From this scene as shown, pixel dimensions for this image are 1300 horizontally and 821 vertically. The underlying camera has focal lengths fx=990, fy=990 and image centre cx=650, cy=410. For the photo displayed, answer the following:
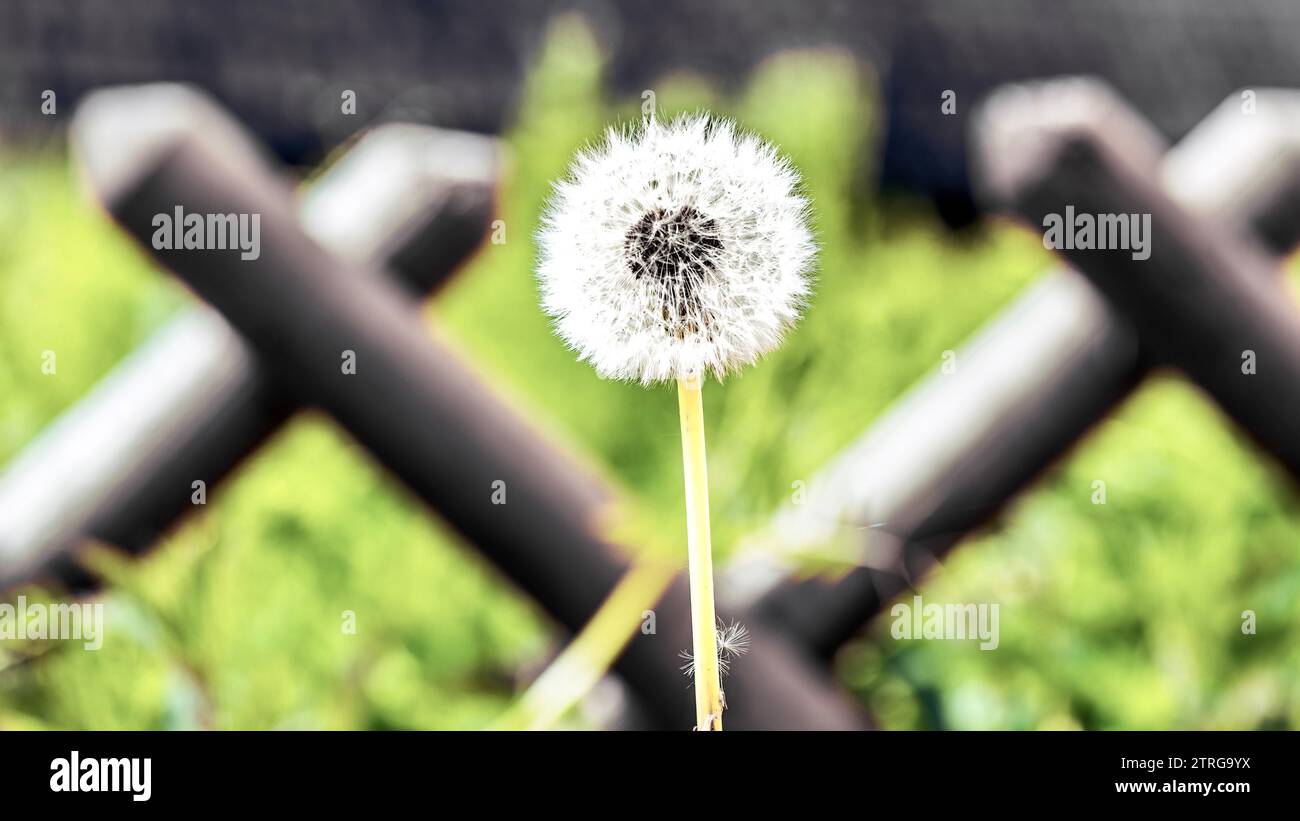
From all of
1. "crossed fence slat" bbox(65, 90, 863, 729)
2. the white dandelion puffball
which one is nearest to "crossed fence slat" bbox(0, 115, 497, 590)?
"crossed fence slat" bbox(65, 90, 863, 729)

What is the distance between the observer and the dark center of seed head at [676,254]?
30 cm

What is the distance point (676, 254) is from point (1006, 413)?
0.82 ft

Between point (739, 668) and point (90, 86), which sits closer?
point (739, 668)

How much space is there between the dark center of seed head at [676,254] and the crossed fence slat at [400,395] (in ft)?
0.54

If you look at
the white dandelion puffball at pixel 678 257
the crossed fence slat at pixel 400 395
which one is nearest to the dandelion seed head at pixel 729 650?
the crossed fence slat at pixel 400 395

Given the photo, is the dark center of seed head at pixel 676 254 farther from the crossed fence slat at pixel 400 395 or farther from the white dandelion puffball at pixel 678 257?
the crossed fence slat at pixel 400 395

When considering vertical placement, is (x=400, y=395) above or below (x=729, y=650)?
above

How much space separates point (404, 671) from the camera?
0.53 metres

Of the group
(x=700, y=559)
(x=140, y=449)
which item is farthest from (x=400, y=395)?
(x=700, y=559)

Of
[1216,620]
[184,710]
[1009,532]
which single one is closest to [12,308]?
[184,710]

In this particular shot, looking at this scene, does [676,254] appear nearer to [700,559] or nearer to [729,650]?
[700,559]

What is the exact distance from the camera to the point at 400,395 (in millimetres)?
445
